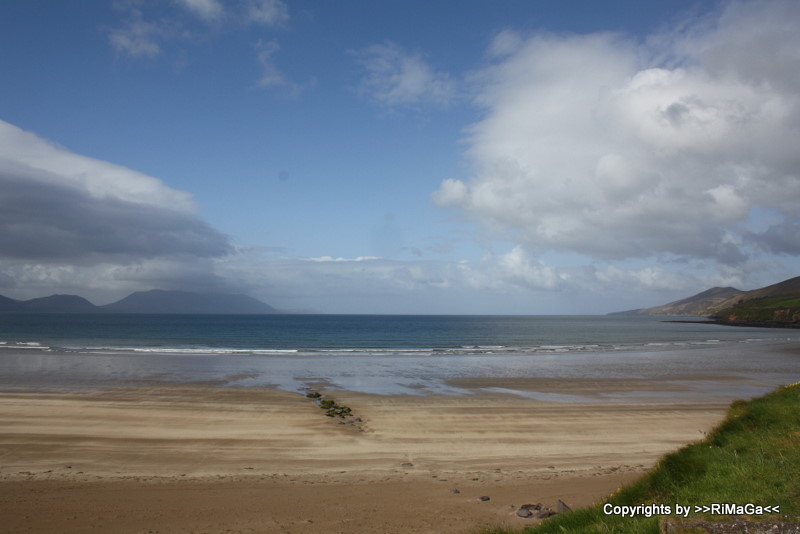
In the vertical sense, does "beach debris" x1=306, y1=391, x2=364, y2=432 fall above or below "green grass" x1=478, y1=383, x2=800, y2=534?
below

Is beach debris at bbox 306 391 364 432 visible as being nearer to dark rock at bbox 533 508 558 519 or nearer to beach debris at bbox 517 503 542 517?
beach debris at bbox 517 503 542 517

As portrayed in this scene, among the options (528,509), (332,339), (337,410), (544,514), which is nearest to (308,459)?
(337,410)

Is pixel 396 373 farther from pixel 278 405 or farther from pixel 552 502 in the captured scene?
pixel 552 502

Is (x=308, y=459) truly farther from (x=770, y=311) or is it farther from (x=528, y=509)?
(x=770, y=311)

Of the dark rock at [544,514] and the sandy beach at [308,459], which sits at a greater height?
the dark rock at [544,514]
